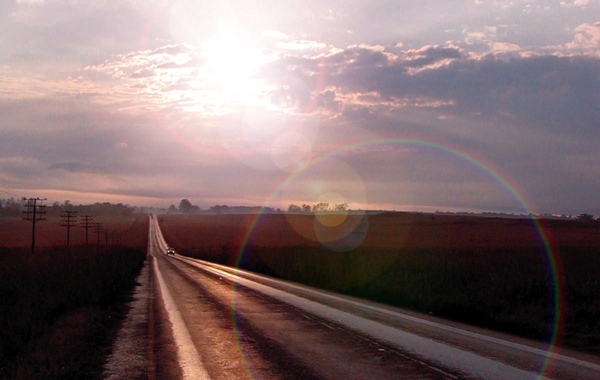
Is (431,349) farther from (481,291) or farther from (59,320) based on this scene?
(59,320)

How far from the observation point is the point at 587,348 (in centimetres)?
1265

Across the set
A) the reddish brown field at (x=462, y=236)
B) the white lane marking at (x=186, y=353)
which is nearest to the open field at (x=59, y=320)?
the white lane marking at (x=186, y=353)

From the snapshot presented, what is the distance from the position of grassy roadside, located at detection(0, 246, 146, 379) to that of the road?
69 cm

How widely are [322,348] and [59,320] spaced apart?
921 cm

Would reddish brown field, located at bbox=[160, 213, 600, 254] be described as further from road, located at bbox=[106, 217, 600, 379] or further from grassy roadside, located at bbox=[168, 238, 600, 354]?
road, located at bbox=[106, 217, 600, 379]

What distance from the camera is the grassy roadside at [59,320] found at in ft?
35.9

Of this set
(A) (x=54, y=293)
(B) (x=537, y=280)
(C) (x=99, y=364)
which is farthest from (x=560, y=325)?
(A) (x=54, y=293)

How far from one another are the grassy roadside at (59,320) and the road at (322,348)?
0.69m

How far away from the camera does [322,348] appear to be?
11859 millimetres

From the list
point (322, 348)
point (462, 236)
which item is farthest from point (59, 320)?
point (462, 236)

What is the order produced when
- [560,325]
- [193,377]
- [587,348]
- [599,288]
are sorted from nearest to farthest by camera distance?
[193,377] → [587,348] → [560,325] → [599,288]

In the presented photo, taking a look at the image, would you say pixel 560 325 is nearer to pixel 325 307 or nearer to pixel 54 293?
pixel 325 307

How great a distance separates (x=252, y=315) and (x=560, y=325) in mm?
8217

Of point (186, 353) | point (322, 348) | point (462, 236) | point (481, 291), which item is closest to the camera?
point (186, 353)
